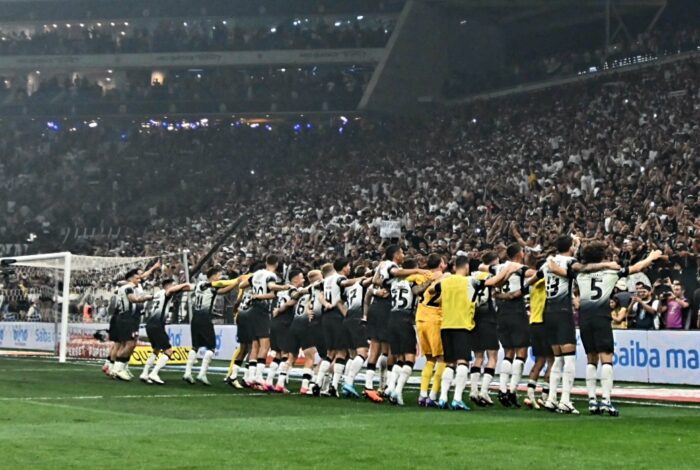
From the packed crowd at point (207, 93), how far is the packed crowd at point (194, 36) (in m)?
1.45

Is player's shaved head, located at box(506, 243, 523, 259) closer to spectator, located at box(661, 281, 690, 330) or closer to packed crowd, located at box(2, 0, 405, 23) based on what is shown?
spectator, located at box(661, 281, 690, 330)

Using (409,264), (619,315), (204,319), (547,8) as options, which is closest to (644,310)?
(619,315)

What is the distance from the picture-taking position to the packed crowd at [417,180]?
34375 mm

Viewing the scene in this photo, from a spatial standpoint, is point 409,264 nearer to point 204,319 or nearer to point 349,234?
point 204,319

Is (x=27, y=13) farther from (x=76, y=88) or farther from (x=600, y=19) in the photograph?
(x=600, y=19)

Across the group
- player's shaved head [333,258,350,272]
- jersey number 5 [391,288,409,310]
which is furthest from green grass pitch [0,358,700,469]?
player's shaved head [333,258,350,272]

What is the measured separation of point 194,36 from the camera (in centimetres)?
6297

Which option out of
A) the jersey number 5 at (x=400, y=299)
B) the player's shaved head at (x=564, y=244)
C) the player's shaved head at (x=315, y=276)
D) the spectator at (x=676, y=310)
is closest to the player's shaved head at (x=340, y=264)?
the player's shaved head at (x=315, y=276)

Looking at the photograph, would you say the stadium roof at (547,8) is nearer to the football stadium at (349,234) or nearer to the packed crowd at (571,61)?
the football stadium at (349,234)

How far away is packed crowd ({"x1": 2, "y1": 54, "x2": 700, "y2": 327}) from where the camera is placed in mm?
34375

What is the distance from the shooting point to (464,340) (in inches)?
714

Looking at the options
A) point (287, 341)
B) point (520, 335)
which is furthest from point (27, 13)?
point (520, 335)

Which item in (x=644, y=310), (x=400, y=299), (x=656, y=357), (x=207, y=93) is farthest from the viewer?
(x=207, y=93)

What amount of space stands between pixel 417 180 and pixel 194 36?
2021cm
